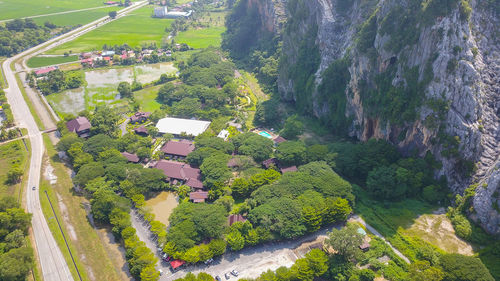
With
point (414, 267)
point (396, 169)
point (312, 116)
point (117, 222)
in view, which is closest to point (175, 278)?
point (117, 222)

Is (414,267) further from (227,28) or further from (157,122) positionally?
(227,28)

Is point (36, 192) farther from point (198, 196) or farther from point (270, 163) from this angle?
point (270, 163)

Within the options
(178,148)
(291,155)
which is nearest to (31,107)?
(178,148)

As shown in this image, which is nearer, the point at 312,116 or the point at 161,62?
the point at 312,116

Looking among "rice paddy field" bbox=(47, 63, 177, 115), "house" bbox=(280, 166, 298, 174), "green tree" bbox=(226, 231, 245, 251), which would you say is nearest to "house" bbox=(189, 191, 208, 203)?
"green tree" bbox=(226, 231, 245, 251)

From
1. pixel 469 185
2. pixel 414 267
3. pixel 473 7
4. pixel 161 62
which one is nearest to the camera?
pixel 414 267

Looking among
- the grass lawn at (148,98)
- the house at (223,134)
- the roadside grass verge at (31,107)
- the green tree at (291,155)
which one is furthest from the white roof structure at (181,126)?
the roadside grass verge at (31,107)
